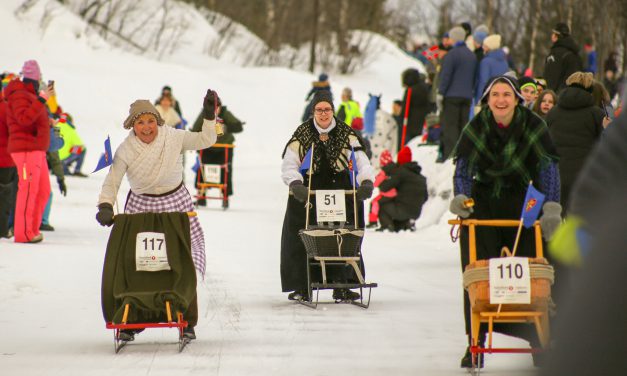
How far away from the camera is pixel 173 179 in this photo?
8305mm

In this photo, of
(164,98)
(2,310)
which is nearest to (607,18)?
(164,98)

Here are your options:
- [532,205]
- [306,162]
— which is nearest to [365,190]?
[306,162]

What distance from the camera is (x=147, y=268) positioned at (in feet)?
25.5

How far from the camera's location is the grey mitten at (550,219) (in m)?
6.67

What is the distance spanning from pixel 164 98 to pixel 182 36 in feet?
105

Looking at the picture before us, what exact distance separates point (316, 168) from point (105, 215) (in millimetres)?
2795

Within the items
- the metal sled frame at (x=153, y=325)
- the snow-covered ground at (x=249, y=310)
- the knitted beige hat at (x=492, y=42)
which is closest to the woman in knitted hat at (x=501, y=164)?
the snow-covered ground at (x=249, y=310)

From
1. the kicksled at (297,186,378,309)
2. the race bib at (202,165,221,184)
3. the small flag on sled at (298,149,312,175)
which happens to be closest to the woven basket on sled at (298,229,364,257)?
the kicksled at (297,186,378,309)

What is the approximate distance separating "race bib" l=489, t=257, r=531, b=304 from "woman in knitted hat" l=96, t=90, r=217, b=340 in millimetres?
2401

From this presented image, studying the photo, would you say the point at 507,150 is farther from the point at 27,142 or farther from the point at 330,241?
the point at 27,142

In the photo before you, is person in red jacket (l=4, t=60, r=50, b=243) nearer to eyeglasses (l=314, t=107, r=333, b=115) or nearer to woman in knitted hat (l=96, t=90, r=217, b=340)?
eyeglasses (l=314, t=107, r=333, b=115)

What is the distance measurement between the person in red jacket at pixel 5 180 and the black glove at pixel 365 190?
5376 mm

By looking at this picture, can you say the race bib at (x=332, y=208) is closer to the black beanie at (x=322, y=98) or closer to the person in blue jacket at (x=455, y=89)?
the black beanie at (x=322, y=98)

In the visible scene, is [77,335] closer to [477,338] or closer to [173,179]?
[173,179]
